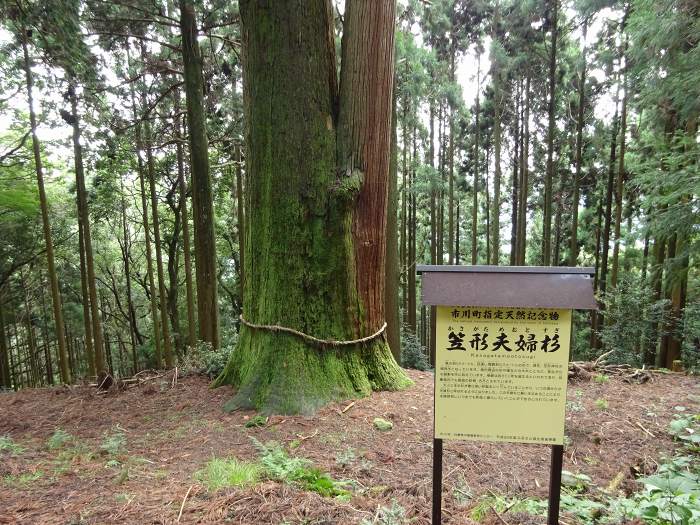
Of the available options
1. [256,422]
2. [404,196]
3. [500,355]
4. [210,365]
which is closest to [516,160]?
[404,196]

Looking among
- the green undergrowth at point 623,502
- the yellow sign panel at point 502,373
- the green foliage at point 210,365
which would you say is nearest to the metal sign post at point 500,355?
the yellow sign panel at point 502,373

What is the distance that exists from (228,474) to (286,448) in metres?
0.68

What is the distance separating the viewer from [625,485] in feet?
8.41

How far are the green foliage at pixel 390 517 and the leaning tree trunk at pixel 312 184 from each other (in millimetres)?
1679

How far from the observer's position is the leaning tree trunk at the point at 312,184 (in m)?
3.81

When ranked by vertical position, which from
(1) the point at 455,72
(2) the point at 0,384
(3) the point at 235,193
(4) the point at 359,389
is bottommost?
(2) the point at 0,384

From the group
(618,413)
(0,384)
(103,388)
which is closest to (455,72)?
(618,413)

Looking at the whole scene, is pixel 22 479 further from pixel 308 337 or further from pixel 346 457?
pixel 308 337

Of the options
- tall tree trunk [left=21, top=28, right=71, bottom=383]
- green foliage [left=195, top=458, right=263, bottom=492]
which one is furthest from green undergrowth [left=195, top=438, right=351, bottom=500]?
tall tree trunk [left=21, top=28, right=71, bottom=383]

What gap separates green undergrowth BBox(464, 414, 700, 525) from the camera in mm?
1832

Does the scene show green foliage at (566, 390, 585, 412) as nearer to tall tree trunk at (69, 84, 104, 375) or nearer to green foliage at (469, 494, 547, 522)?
green foliage at (469, 494, 547, 522)

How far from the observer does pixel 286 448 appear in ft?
9.57

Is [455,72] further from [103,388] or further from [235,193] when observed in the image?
[103,388]

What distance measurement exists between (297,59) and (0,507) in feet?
12.9
